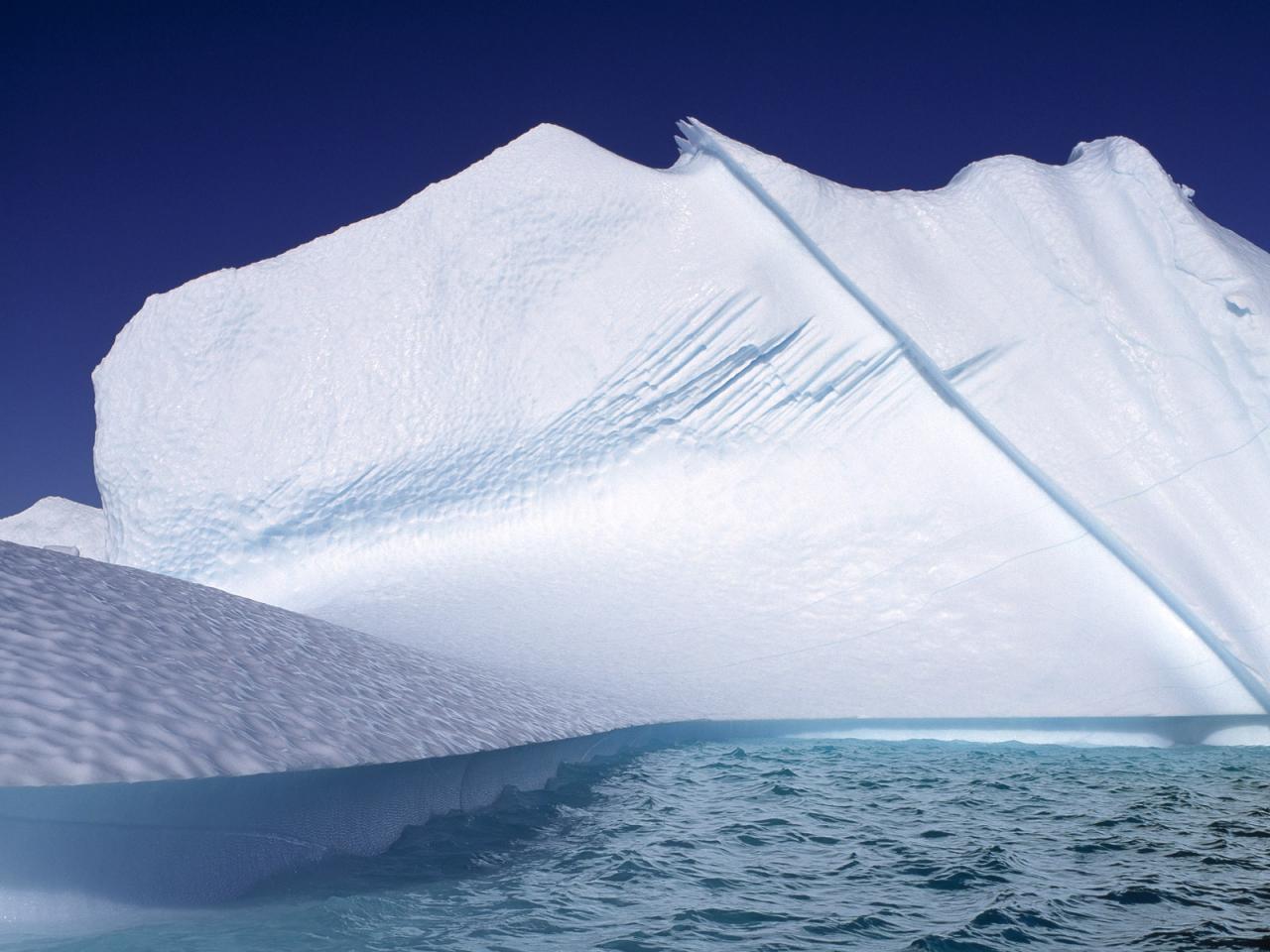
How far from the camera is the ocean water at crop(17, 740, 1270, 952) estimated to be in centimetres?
205

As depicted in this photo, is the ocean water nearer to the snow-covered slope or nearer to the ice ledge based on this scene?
the ice ledge

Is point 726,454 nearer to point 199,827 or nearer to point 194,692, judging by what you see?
point 194,692

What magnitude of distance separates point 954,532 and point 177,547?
18.2ft

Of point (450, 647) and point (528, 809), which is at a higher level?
point (450, 647)

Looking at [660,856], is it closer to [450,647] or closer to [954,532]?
[450,647]

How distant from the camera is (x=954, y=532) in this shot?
18.2 feet

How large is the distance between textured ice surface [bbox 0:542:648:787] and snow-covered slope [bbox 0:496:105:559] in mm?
9753

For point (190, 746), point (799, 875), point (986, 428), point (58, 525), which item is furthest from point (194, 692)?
point (58, 525)

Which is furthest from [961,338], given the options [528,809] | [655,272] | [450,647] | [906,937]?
[906,937]

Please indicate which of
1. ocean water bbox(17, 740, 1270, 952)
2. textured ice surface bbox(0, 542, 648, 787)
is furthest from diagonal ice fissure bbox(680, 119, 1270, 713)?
textured ice surface bbox(0, 542, 648, 787)

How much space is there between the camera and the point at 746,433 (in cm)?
635

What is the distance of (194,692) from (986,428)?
480 centimetres

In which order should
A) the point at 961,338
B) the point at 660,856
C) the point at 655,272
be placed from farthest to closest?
the point at 655,272 < the point at 961,338 < the point at 660,856

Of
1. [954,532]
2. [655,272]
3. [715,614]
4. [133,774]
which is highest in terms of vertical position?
[655,272]
